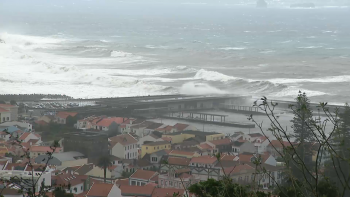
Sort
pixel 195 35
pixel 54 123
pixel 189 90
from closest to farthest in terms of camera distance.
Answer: pixel 54 123, pixel 189 90, pixel 195 35

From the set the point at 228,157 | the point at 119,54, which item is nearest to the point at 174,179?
the point at 228,157

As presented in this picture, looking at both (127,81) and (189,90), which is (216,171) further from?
(127,81)

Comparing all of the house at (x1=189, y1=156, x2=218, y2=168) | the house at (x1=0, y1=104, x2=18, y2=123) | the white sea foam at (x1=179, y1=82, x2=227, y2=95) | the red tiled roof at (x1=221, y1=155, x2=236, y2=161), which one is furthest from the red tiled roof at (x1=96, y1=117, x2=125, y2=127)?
the white sea foam at (x1=179, y1=82, x2=227, y2=95)

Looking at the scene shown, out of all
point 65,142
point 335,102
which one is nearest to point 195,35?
point 335,102

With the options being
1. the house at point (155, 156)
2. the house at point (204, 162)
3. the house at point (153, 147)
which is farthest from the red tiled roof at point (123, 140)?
the house at point (204, 162)

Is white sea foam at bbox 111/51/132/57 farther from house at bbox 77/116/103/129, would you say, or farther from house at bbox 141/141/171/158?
house at bbox 141/141/171/158

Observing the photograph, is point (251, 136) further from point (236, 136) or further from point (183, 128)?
point (183, 128)

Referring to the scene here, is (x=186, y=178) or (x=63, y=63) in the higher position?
(x=63, y=63)
